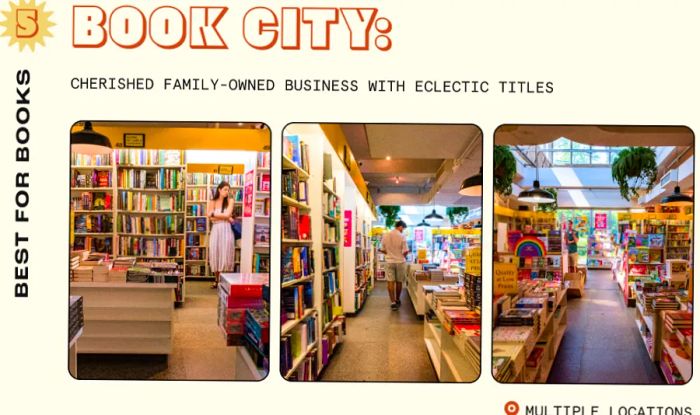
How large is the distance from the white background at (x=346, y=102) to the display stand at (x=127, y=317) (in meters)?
2.37

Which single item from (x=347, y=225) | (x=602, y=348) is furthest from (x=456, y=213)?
(x=602, y=348)

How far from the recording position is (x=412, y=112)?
209 cm

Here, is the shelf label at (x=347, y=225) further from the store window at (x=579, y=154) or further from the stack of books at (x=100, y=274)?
the stack of books at (x=100, y=274)

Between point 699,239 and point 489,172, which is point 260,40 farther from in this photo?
point 699,239

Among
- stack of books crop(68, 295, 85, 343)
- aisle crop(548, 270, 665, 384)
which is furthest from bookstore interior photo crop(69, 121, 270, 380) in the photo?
aisle crop(548, 270, 665, 384)

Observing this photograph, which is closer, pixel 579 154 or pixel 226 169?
pixel 579 154

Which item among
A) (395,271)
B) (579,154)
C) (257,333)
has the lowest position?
(395,271)

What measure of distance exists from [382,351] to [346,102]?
3666 mm

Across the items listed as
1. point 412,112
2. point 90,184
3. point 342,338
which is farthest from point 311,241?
point 90,184

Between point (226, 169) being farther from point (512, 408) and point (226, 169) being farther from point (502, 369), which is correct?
point (512, 408)

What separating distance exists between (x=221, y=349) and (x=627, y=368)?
11.8 ft

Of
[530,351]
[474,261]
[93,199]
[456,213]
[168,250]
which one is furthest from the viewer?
[456,213]

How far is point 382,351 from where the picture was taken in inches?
206

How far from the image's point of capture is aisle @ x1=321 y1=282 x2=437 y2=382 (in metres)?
4.30
